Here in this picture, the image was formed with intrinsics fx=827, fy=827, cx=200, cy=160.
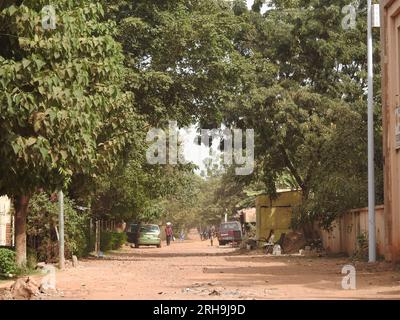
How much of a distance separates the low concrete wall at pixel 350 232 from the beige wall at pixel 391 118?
85.1 inches

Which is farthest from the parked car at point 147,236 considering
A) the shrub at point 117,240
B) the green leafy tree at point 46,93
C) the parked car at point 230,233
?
the green leafy tree at point 46,93

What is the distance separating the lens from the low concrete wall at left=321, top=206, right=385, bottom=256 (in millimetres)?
25578

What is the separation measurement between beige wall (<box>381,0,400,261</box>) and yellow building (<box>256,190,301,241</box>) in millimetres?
19147

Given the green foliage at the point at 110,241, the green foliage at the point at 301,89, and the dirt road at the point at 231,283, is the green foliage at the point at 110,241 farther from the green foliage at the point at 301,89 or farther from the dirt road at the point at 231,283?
the dirt road at the point at 231,283

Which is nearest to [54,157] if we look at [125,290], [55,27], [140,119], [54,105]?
[54,105]

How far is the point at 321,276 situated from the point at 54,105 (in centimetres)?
→ 939

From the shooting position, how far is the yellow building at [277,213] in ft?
140

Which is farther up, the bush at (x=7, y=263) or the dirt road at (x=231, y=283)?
the bush at (x=7, y=263)

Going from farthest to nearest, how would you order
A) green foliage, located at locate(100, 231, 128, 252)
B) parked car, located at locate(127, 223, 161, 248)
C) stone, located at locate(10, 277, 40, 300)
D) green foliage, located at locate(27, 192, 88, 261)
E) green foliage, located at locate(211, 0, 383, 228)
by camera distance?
parked car, located at locate(127, 223, 161, 248), green foliage, located at locate(100, 231, 128, 252), green foliage, located at locate(211, 0, 383, 228), green foliage, located at locate(27, 192, 88, 261), stone, located at locate(10, 277, 40, 300)

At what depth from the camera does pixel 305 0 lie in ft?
124

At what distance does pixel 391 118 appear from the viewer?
23.1m

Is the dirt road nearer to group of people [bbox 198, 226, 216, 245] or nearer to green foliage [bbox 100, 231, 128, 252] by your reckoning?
green foliage [bbox 100, 231, 128, 252]

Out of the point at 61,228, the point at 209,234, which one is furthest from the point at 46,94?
the point at 209,234

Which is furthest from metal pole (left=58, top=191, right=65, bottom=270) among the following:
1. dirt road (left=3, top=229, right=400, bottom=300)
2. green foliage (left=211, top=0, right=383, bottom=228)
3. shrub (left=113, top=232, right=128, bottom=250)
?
shrub (left=113, top=232, right=128, bottom=250)
